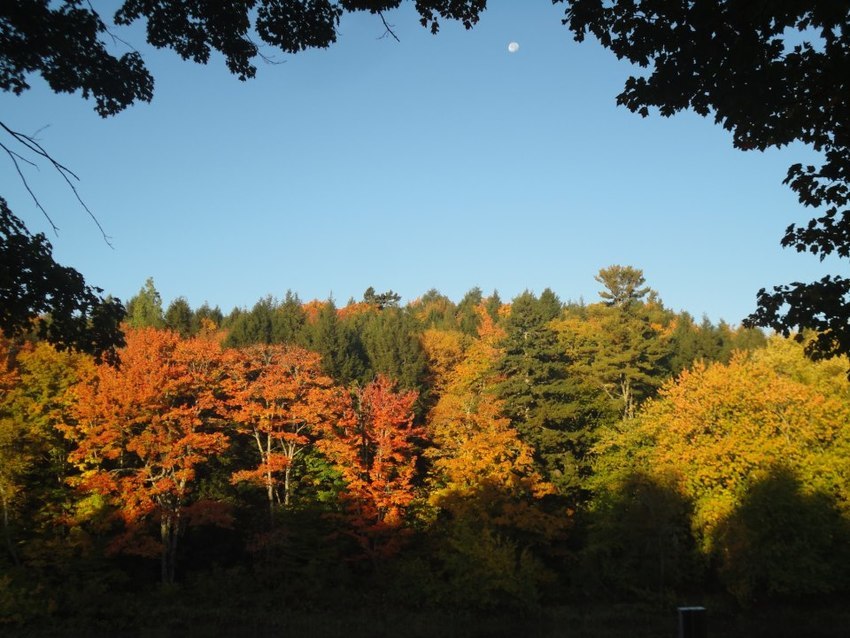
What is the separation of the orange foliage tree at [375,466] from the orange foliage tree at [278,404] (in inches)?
47.6

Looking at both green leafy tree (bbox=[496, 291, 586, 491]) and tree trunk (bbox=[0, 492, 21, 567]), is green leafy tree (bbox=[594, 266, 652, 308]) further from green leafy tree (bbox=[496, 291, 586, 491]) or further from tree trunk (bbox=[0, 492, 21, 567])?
tree trunk (bbox=[0, 492, 21, 567])

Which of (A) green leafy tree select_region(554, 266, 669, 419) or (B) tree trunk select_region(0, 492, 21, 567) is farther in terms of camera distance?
(A) green leafy tree select_region(554, 266, 669, 419)

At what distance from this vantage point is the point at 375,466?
26578mm

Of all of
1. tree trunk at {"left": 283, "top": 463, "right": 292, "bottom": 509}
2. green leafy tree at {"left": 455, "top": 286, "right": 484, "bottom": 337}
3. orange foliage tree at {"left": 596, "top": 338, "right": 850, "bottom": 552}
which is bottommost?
tree trunk at {"left": 283, "top": 463, "right": 292, "bottom": 509}

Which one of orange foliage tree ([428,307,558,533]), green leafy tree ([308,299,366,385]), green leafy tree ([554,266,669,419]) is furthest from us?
green leafy tree ([308,299,366,385])

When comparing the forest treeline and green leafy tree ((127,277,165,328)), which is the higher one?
green leafy tree ((127,277,165,328))

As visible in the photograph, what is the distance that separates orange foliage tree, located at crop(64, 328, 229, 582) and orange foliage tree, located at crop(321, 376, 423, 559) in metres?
5.13

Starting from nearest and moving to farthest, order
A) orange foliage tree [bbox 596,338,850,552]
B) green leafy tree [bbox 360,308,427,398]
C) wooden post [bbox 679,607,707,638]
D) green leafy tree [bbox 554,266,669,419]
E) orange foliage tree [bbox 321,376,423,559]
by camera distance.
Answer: wooden post [bbox 679,607,707,638]
orange foliage tree [bbox 596,338,850,552]
orange foliage tree [bbox 321,376,423,559]
green leafy tree [bbox 554,266,669,419]
green leafy tree [bbox 360,308,427,398]

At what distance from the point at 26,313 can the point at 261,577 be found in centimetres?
2139

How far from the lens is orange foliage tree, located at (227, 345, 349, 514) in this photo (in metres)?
27.1

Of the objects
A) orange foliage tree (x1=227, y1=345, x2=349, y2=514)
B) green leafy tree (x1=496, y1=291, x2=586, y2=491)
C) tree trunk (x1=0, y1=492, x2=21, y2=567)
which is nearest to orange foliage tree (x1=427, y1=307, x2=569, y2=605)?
green leafy tree (x1=496, y1=291, x2=586, y2=491)

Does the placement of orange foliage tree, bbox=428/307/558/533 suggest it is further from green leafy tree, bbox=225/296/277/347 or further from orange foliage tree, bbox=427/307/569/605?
green leafy tree, bbox=225/296/277/347

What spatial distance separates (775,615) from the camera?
22234 mm

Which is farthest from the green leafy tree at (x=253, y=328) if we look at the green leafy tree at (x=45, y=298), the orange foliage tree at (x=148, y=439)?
the green leafy tree at (x=45, y=298)
